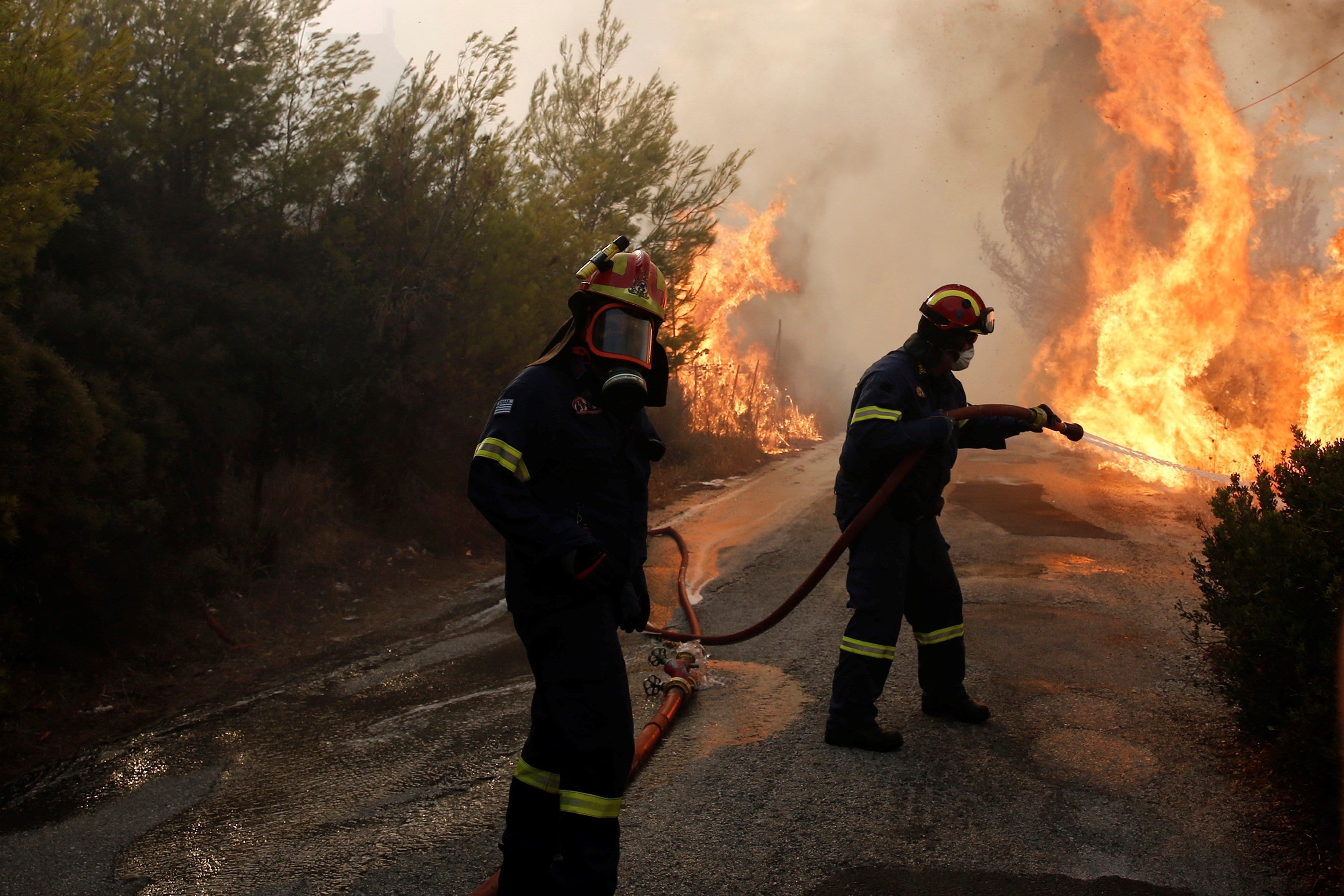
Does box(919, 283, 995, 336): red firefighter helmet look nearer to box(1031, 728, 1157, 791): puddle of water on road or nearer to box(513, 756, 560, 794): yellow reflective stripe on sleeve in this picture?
box(1031, 728, 1157, 791): puddle of water on road

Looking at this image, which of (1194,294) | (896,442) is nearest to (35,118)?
(896,442)

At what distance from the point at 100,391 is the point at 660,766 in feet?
16.7

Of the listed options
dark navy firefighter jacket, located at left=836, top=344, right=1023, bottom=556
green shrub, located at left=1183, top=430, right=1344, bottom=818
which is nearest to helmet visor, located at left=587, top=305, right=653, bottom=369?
dark navy firefighter jacket, located at left=836, top=344, right=1023, bottom=556

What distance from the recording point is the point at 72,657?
5742 millimetres

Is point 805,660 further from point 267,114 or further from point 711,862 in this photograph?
point 267,114

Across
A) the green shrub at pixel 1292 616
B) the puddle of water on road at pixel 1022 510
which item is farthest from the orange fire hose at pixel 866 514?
the puddle of water on road at pixel 1022 510

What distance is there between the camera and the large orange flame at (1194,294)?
15281 mm

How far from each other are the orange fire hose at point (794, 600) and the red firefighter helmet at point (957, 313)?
14.9 inches

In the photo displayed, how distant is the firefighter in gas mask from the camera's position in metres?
2.54

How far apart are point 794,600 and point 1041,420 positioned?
1.50 meters

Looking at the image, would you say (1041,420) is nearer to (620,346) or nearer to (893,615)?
(893,615)

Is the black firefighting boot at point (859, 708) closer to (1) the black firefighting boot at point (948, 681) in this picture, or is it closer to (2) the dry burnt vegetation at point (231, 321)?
(1) the black firefighting boot at point (948, 681)

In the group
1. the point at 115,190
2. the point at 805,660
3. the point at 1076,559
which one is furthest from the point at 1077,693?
the point at 115,190

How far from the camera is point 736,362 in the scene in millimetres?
25922
